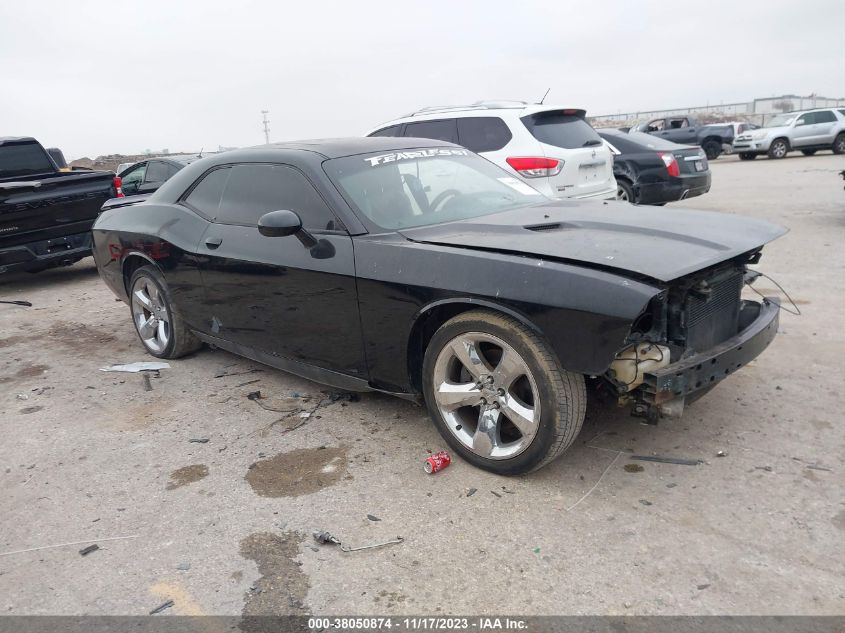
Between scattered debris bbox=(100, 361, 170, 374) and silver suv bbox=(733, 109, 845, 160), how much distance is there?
23598 mm

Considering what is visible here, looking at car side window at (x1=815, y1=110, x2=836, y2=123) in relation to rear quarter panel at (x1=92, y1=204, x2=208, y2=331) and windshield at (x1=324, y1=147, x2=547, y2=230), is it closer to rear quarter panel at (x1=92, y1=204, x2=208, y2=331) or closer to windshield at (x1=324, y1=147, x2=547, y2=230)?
windshield at (x1=324, y1=147, x2=547, y2=230)

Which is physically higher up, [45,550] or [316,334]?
[316,334]

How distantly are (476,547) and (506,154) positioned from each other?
5.71m

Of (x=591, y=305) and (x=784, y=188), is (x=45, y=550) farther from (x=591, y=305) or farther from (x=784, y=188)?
(x=784, y=188)

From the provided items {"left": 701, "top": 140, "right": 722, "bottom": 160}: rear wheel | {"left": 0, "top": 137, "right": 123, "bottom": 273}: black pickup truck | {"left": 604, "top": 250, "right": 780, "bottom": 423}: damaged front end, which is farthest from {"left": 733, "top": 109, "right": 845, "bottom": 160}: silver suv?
{"left": 604, "top": 250, "right": 780, "bottom": 423}: damaged front end

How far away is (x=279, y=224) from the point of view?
3535 millimetres

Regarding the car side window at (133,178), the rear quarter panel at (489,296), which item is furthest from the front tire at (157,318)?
the car side window at (133,178)

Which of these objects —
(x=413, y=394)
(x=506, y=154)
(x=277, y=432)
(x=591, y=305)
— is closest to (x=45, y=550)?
(x=277, y=432)

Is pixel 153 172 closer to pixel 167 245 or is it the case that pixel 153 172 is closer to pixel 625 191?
pixel 167 245

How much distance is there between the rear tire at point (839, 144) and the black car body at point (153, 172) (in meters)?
21.1

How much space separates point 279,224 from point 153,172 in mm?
7902

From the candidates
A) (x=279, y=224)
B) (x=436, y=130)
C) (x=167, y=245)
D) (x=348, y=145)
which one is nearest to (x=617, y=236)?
(x=279, y=224)

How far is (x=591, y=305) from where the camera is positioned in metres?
2.65

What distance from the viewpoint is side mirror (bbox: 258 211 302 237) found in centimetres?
354
